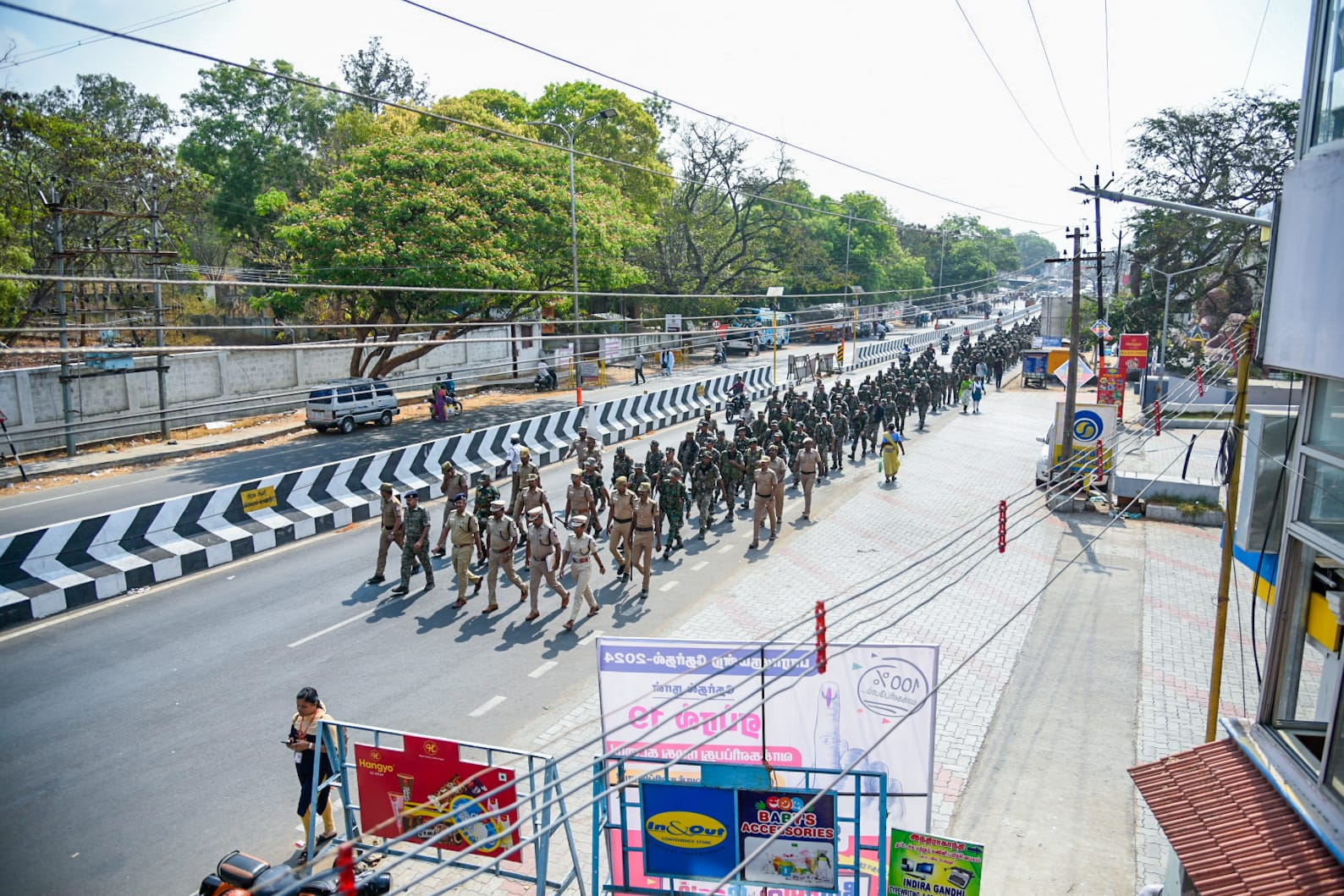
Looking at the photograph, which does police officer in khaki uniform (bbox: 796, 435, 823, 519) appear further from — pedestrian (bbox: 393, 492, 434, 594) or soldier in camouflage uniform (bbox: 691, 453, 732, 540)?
pedestrian (bbox: 393, 492, 434, 594)

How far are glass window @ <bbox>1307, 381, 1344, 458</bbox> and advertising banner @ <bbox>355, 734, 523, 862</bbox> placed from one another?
5255 millimetres

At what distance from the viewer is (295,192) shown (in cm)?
4722

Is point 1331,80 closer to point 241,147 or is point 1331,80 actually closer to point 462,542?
point 462,542

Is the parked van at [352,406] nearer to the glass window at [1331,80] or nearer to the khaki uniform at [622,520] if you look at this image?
the khaki uniform at [622,520]

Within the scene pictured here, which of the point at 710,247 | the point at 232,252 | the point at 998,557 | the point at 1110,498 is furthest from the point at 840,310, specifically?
the point at 998,557

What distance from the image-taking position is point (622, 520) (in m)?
12.7

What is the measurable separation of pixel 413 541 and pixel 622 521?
3.03 m

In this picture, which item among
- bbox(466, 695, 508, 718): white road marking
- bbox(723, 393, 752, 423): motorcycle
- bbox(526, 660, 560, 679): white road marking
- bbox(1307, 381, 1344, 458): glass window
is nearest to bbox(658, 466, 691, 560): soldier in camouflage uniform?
bbox(526, 660, 560, 679): white road marking

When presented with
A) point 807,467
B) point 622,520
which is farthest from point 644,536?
point 807,467

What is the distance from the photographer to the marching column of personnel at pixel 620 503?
1159 centimetres

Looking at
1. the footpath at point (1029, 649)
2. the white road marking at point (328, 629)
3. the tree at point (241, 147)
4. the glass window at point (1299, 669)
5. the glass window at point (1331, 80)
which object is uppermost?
the tree at point (241, 147)

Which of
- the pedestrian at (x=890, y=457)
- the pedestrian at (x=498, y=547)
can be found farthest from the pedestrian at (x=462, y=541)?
the pedestrian at (x=890, y=457)

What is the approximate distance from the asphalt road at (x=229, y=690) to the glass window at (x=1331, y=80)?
7.76m

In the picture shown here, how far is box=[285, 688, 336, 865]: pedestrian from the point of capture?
6.53 meters
